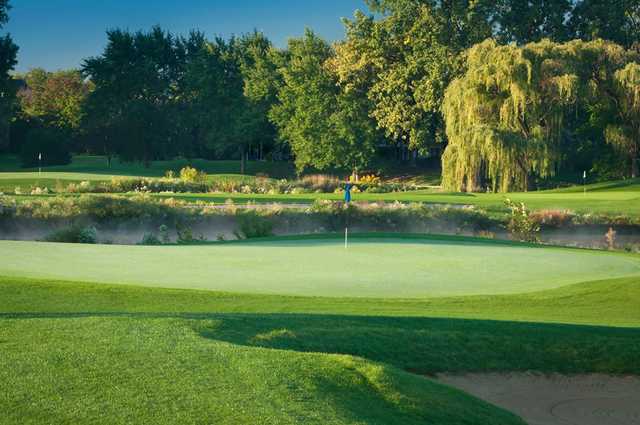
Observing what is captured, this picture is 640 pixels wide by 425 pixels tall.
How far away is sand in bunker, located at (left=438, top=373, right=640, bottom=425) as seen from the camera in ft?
25.8

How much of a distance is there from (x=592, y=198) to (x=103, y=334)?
103 feet

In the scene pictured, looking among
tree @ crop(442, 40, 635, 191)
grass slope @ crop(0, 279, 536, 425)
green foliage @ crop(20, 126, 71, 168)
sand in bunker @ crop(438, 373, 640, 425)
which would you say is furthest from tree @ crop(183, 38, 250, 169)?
grass slope @ crop(0, 279, 536, 425)

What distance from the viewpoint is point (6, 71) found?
62.3 meters

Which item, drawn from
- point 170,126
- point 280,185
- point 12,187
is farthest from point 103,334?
point 170,126

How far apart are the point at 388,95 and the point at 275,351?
56.3 metres

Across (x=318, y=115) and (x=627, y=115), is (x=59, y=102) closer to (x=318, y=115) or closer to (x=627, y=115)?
(x=318, y=115)

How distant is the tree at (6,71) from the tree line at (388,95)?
68 centimetres

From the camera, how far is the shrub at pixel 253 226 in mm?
26422

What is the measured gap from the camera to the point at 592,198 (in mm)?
35906

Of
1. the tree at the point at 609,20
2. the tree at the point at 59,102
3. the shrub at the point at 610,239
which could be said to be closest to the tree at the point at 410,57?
the tree at the point at 609,20

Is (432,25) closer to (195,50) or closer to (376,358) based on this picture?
(195,50)

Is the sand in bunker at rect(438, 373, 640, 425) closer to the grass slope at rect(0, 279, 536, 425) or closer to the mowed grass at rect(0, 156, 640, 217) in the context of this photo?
the grass slope at rect(0, 279, 536, 425)

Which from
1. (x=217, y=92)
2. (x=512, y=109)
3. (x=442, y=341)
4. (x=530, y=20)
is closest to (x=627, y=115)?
(x=512, y=109)

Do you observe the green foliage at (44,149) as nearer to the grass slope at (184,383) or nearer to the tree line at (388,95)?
the tree line at (388,95)
